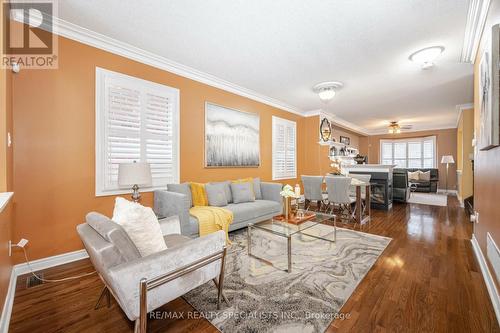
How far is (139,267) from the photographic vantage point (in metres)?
1.25

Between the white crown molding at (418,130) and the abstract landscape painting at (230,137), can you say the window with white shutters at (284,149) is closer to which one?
the abstract landscape painting at (230,137)

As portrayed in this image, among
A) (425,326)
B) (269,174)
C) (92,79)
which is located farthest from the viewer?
(269,174)

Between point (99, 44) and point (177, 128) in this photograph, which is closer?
point (99, 44)

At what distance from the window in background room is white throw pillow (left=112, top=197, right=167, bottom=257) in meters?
10.9

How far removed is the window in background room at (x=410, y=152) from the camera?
30.3 ft

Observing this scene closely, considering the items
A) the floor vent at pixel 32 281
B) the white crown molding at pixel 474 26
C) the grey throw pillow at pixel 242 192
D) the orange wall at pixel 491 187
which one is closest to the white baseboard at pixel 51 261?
the floor vent at pixel 32 281

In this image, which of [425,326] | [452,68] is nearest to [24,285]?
[425,326]

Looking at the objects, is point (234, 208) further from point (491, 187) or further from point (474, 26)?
point (474, 26)

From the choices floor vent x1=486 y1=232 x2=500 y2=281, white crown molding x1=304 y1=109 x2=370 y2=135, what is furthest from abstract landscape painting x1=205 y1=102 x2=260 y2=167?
floor vent x1=486 y1=232 x2=500 y2=281

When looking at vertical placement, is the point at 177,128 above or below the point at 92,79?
below

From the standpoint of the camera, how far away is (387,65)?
11.5 ft

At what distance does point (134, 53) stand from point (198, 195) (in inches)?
88.1

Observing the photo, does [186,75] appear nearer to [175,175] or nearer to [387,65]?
[175,175]

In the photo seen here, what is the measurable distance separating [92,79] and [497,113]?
13.1 feet
